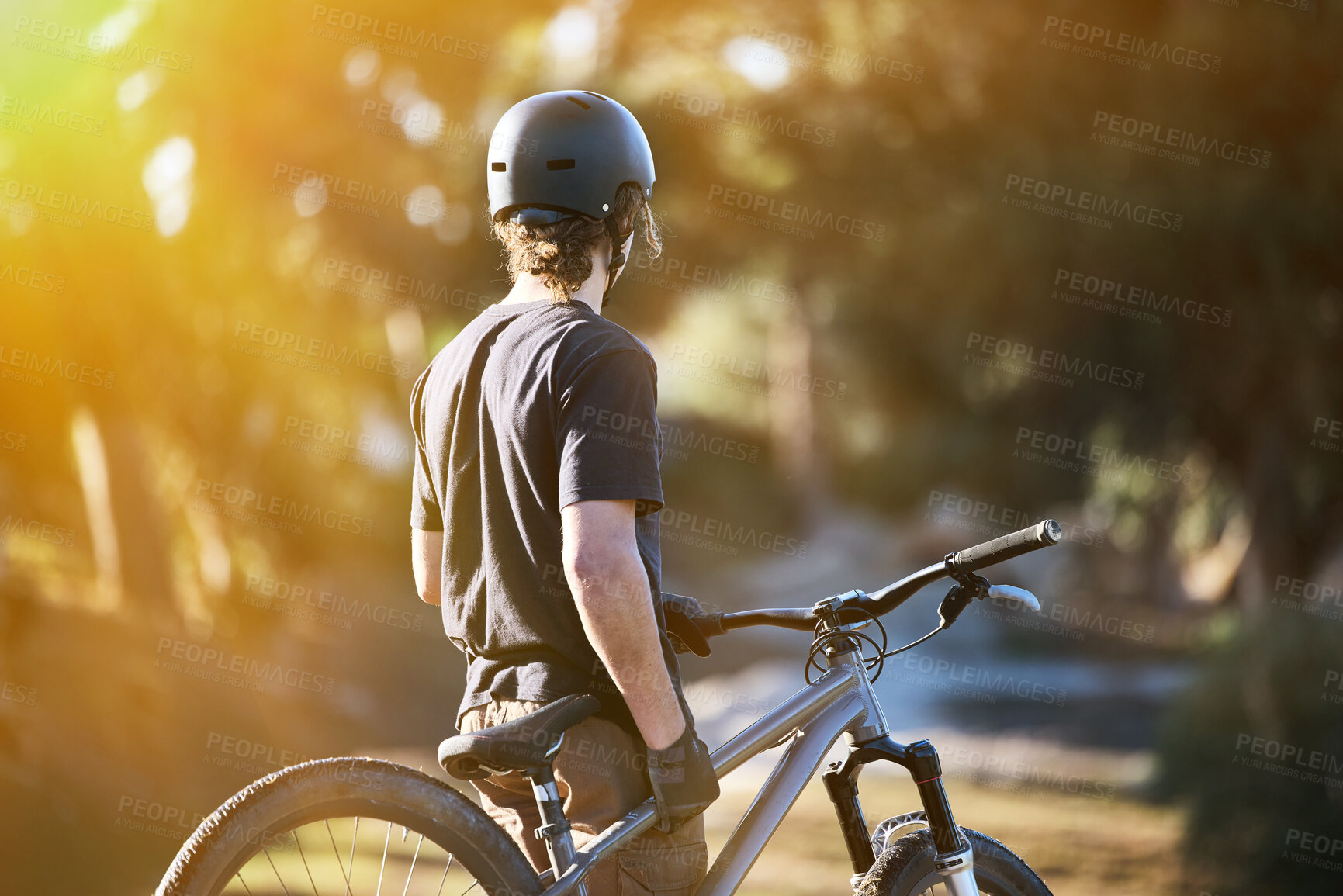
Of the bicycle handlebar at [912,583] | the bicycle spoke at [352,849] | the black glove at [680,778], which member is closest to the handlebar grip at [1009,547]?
the bicycle handlebar at [912,583]

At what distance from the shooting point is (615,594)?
5.57ft

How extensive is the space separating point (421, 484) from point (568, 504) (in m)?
0.53

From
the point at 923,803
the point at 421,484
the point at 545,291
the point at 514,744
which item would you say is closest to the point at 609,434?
the point at 545,291

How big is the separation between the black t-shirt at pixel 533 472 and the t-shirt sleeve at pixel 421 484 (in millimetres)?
121

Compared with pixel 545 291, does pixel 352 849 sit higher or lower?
lower

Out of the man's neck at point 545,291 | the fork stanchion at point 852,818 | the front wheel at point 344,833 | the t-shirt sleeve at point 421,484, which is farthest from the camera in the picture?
the fork stanchion at point 852,818

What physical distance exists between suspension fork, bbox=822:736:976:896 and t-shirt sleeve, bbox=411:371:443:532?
0.92 m

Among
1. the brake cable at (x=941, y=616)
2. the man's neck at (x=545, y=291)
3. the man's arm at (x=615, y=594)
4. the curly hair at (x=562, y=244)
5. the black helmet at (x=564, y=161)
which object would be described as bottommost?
the man's arm at (x=615, y=594)

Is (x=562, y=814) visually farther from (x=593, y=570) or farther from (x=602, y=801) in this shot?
(x=593, y=570)

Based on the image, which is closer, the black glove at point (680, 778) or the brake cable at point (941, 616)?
the black glove at point (680, 778)

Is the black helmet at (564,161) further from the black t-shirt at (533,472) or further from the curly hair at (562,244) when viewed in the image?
the black t-shirt at (533,472)

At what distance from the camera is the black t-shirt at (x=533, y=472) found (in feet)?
5.64

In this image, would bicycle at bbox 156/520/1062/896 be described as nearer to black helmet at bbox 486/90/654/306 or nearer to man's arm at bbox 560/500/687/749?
man's arm at bbox 560/500/687/749

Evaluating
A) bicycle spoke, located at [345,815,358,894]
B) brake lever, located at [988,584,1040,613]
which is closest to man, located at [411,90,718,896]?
bicycle spoke, located at [345,815,358,894]
